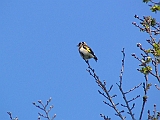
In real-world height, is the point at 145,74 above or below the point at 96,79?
below

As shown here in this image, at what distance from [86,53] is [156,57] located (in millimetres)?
8103

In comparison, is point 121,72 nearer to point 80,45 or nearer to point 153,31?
point 153,31

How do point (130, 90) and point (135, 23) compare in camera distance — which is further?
point (135, 23)

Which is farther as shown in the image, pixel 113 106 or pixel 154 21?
pixel 154 21

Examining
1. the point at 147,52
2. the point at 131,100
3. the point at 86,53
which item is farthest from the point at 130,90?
the point at 86,53

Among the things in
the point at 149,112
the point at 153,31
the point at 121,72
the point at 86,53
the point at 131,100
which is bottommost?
the point at 149,112

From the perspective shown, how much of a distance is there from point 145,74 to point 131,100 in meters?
0.53

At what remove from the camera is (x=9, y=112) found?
8.35m

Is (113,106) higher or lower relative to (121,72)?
lower

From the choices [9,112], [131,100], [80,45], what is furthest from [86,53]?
[131,100]

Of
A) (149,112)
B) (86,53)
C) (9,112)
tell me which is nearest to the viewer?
(149,112)

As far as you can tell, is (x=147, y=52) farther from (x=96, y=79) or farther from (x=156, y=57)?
(x=96, y=79)

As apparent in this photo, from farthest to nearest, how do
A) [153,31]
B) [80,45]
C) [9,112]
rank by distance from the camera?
[80,45] < [9,112] < [153,31]

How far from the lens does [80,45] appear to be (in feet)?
52.2
